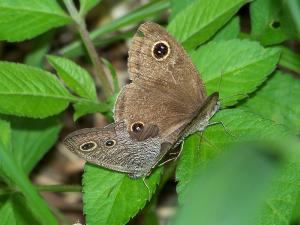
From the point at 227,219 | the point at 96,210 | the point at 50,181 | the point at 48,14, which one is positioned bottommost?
the point at 50,181

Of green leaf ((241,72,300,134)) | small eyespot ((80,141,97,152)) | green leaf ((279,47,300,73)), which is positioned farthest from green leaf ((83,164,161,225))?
green leaf ((279,47,300,73))

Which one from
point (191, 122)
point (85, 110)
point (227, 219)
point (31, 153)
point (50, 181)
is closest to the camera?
point (227, 219)

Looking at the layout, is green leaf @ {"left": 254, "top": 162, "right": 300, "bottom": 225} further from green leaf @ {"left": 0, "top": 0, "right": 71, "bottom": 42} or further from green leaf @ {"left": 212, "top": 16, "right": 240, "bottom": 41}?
green leaf @ {"left": 0, "top": 0, "right": 71, "bottom": 42}

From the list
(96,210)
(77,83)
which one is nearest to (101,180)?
(96,210)

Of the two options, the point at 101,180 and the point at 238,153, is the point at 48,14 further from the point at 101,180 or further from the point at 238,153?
the point at 238,153

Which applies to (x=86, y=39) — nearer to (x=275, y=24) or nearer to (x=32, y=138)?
(x=32, y=138)
